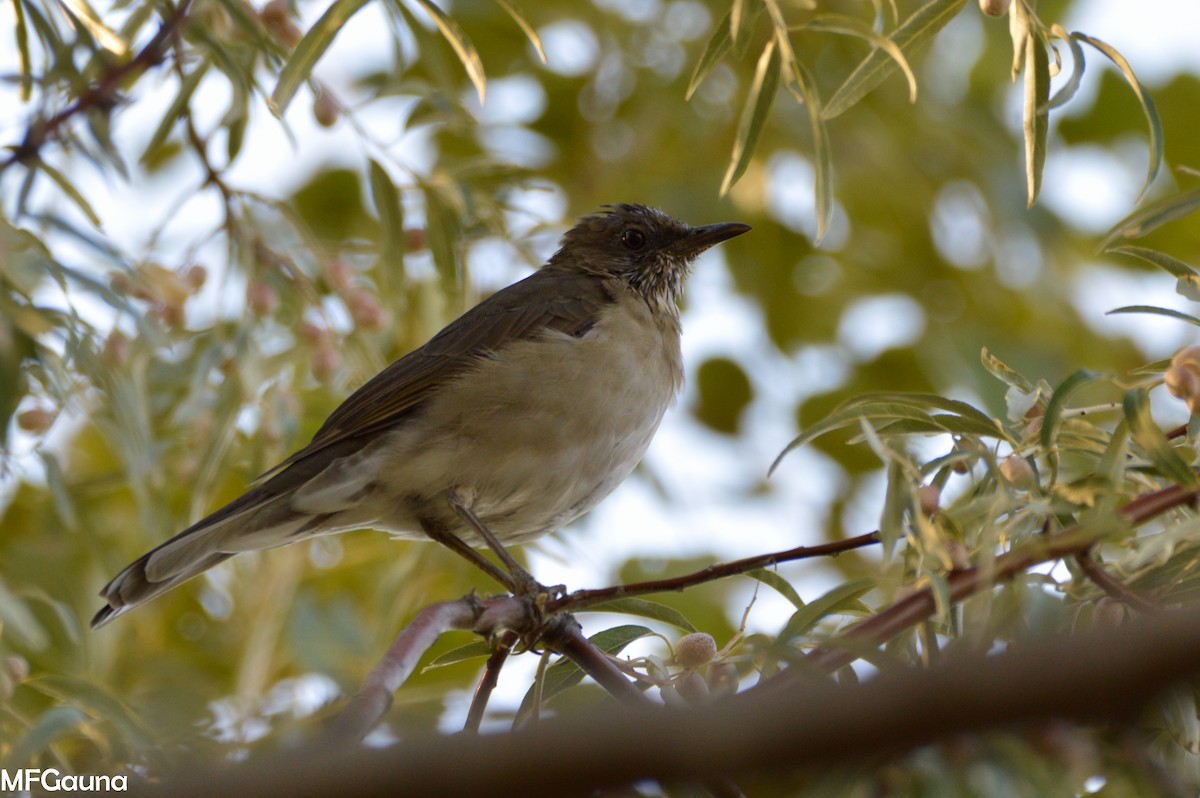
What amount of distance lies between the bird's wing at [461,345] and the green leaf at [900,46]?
1715mm

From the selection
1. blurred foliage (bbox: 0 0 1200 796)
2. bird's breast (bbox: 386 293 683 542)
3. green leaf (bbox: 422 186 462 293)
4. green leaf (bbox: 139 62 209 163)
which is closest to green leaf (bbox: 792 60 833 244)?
blurred foliage (bbox: 0 0 1200 796)

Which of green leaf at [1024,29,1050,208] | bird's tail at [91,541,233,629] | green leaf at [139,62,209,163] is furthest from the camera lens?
bird's tail at [91,541,233,629]

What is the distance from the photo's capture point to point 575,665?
9.30 feet

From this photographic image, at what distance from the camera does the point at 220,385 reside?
3.96 metres

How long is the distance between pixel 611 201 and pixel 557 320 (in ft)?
6.43

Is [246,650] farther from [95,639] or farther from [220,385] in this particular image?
[220,385]

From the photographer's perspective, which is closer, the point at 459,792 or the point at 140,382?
the point at 459,792

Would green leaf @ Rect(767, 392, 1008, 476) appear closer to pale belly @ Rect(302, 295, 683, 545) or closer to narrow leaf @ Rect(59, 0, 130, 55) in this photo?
pale belly @ Rect(302, 295, 683, 545)

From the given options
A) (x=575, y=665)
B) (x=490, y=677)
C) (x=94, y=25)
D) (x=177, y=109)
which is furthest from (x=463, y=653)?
(x=177, y=109)

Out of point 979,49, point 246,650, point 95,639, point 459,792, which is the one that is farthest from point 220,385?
point 979,49

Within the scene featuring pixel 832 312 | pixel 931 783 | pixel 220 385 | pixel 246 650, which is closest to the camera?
pixel 931 783

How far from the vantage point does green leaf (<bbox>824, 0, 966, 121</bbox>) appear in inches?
107

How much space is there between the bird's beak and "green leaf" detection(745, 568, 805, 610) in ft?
8.59

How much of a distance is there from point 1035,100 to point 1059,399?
0.74 meters
